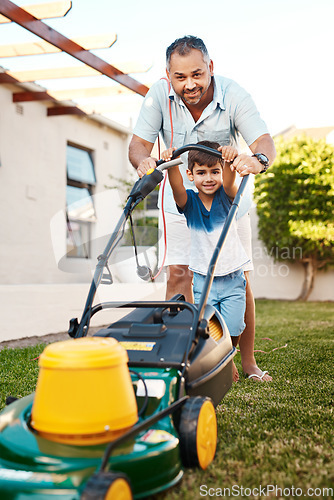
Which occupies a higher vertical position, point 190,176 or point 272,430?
point 190,176

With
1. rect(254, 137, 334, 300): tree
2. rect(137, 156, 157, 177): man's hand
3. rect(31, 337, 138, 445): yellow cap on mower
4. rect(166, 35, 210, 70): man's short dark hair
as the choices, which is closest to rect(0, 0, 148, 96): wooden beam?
rect(166, 35, 210, 70): man's short dark hair

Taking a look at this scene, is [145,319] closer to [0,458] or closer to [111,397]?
[111,397]

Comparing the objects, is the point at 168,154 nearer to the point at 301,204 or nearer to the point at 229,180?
the point at 229,180

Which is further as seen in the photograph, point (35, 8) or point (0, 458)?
point (35, 8)

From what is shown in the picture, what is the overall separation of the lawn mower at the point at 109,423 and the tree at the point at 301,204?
7847mm

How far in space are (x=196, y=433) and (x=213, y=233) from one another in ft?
3.97

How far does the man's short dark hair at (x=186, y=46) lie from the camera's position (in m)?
2.04

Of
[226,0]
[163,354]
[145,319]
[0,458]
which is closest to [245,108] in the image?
[145,319]

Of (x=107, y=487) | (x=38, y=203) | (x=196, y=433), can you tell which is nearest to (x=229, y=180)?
(x=196, y=433)

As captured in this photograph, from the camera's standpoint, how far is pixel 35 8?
14.2ft

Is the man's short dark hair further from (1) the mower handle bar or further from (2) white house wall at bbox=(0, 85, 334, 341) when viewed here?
(2) white house wall at bbox=(0, 85, 334, 341)

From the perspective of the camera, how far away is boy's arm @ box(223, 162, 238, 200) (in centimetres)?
219

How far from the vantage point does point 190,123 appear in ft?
7.94

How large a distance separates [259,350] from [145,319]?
76.7 inches
